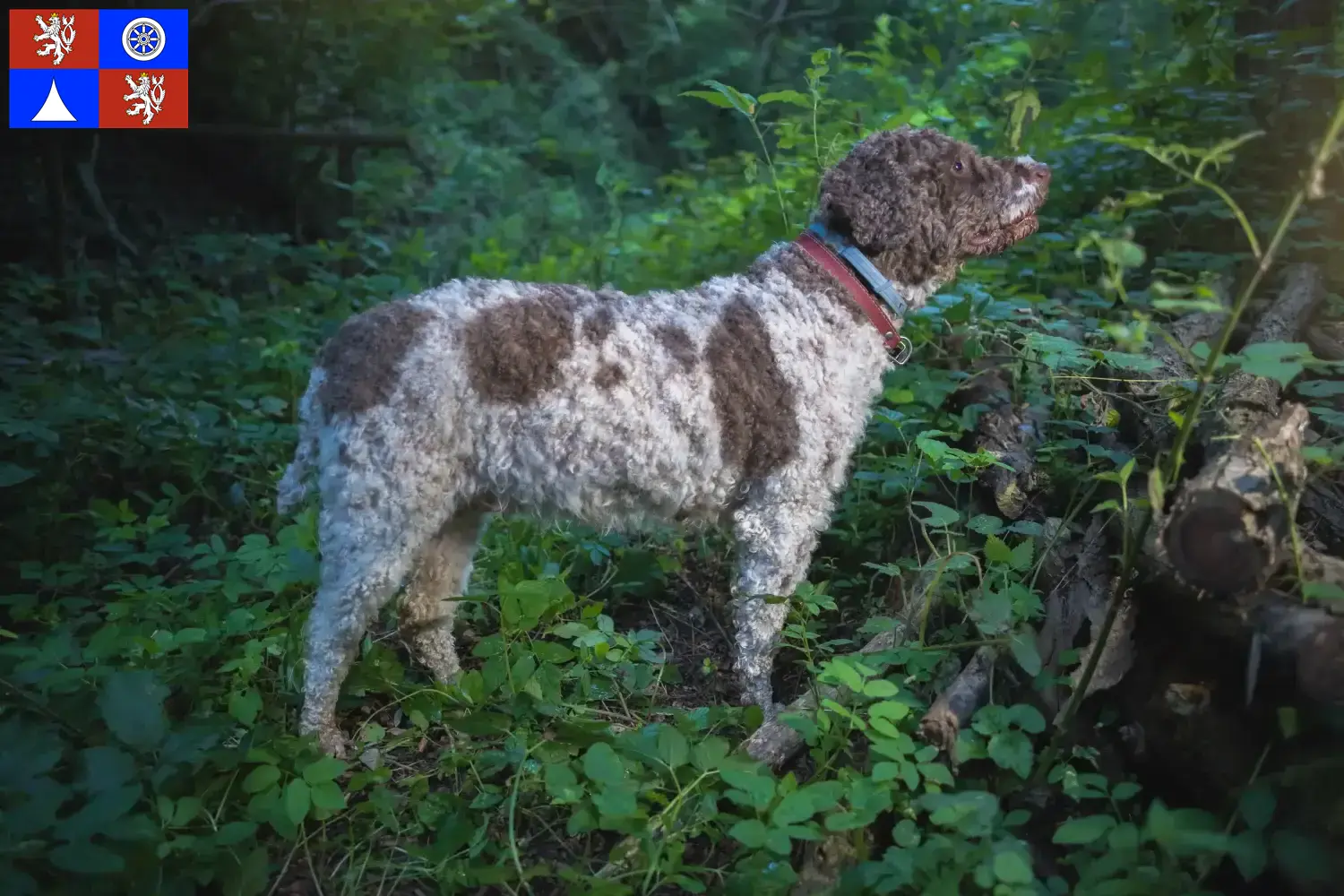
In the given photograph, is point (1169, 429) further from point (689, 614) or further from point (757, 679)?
point (689, 614)

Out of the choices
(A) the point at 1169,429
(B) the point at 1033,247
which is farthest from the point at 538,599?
(B) the point at 1033,247

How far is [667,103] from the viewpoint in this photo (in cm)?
1018

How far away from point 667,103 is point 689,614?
758 cm

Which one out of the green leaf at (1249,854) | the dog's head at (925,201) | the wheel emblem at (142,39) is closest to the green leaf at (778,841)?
the green leaf at (1249,854)

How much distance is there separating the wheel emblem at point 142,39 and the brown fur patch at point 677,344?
184 inches

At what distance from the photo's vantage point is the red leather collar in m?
3.15

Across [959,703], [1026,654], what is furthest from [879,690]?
[1026,654]

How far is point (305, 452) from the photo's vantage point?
9.70 feet

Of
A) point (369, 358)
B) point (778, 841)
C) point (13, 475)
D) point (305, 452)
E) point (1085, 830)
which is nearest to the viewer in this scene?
point (1085, 830)

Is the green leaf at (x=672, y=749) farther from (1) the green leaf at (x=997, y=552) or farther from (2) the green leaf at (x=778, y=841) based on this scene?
(1) the green leaf at (x=997, y=552)

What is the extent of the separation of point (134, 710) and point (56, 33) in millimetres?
4941

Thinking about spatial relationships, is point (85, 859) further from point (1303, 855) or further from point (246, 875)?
point (1303, 855)

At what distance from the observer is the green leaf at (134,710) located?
2.32 m

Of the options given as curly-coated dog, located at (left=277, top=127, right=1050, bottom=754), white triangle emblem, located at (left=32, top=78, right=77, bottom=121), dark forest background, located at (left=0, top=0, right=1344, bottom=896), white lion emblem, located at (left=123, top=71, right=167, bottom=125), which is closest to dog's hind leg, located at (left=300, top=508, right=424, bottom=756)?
curly-coated dog, located at (left=277, top=127, right=1050, bottom=754)
